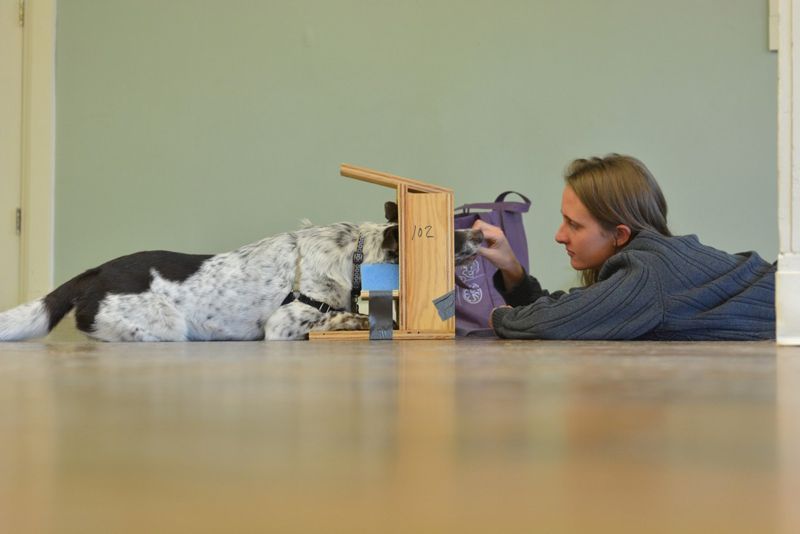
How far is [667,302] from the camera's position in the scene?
241cm

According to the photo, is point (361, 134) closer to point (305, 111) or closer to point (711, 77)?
point (305, 111)

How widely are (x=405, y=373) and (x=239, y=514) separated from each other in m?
0.83

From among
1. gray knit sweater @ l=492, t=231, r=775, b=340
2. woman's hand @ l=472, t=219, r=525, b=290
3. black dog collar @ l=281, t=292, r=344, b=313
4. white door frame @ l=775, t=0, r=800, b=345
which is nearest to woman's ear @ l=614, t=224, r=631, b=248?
gray knit sweater @ l=492, t=231, r=775, b=340

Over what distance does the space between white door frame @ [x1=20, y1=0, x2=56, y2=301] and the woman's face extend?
276 centimetres

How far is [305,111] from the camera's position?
14.4ft

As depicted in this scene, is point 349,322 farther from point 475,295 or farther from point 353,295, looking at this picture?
point 475,295

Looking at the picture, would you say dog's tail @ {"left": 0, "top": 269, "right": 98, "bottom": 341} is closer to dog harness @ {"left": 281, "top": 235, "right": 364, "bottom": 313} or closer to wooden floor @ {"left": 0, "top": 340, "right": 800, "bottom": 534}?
dog harness @ {"left": 281, "top": 235, "right": 364, "bottom": 313}

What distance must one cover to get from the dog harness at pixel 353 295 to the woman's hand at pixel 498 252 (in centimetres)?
41

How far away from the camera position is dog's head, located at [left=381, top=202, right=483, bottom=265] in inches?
117

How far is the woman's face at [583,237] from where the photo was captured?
113 inches

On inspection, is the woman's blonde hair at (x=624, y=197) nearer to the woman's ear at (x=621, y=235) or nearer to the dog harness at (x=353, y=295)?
the woman's ear at (x=621, y=235)

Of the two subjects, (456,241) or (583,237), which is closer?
(583,237)

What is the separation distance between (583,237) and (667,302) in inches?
21.0

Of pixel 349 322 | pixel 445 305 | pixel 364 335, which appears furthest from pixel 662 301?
pixel 349 322
